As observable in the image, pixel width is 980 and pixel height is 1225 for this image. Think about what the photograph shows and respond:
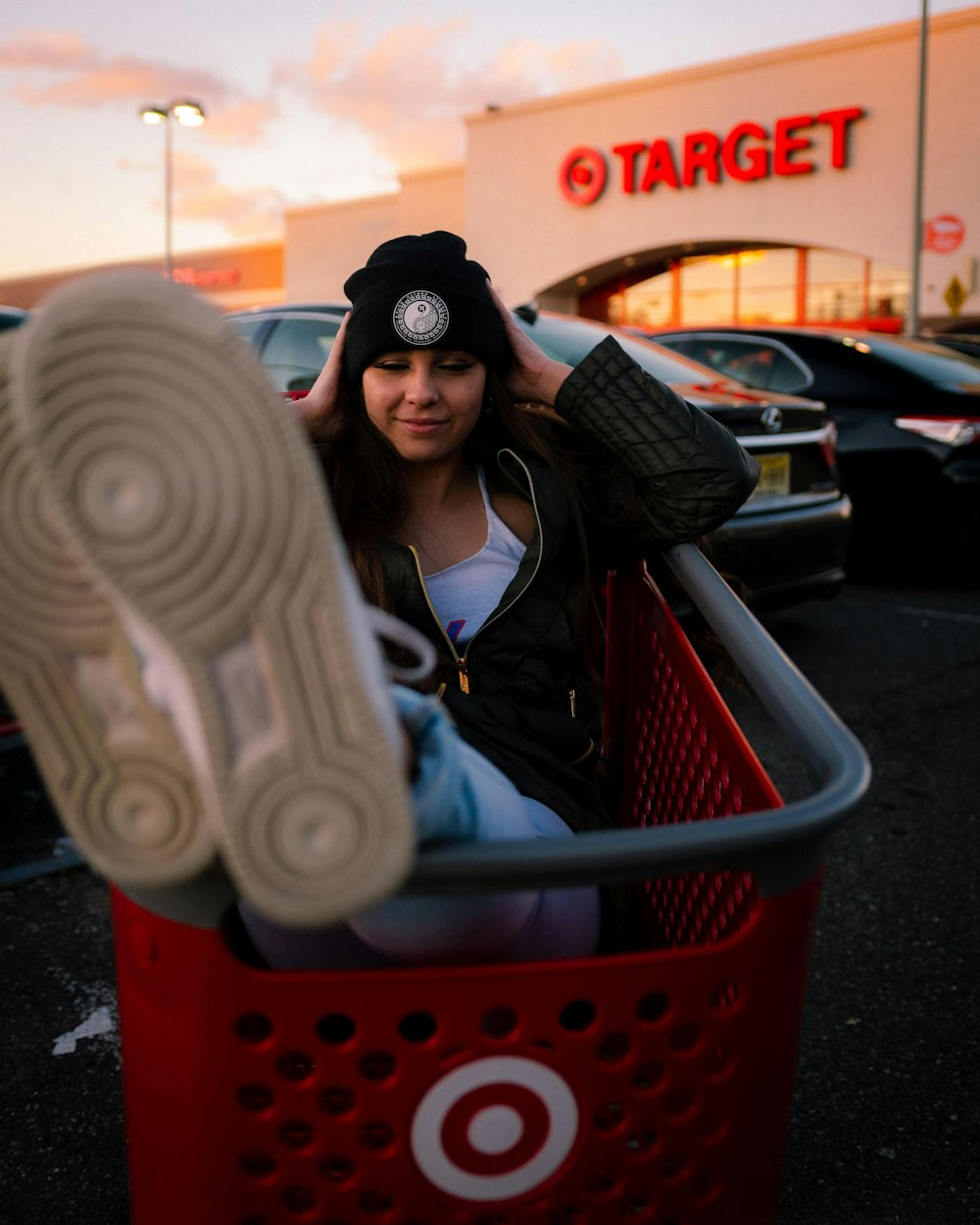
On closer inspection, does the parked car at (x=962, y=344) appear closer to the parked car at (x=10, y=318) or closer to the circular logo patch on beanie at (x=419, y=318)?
the parked car at (x=10, y=318)

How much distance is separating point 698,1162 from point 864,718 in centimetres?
348

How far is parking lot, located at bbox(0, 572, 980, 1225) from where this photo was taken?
1937mm

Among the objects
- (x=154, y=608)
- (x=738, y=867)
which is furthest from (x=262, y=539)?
(x=738, y=867)

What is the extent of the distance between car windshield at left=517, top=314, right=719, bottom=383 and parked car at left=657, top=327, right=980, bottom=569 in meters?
1.85

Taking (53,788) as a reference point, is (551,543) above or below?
above

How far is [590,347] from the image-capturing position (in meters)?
4.52

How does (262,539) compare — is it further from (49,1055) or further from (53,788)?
(49,1055)

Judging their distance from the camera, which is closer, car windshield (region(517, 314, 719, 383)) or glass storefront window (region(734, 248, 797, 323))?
car windshield (region(517, 314, 719, 383))

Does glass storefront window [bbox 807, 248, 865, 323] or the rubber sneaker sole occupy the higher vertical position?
glass storefront window [bbox 807, 248, 865, 323]

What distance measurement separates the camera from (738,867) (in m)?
1.10

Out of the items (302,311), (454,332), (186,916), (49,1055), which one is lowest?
(49,1055)

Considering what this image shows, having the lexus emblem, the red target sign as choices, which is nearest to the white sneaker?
the lexus emblem

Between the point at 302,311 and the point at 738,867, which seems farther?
the point at 302,311

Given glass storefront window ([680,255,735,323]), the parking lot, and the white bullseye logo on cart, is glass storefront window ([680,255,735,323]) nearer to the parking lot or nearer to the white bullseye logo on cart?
the parking lot
